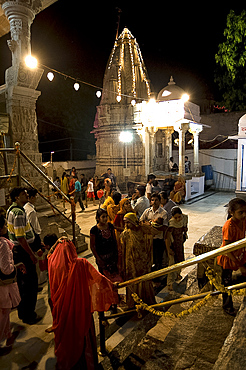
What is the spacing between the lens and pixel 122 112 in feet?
55.8

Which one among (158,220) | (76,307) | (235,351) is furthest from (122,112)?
(235,351)

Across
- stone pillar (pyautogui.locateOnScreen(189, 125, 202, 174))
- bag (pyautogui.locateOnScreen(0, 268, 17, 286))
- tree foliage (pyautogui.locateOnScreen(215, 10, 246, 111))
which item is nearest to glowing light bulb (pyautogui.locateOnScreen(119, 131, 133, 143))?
stone pillar (pyautogui.locateOnScreen(189, 125, 202, 174))

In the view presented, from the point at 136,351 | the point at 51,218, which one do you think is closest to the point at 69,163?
the point at 51,218

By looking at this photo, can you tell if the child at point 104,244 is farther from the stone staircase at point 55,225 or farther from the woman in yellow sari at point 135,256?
the stone staircase at point 55,225

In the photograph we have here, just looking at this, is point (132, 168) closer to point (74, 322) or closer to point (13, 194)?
point (13, 194)

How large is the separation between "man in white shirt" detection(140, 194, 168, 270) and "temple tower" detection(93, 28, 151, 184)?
37.7ft

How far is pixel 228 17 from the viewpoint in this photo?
16.8 m

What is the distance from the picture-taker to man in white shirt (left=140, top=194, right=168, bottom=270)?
4602 millimetres

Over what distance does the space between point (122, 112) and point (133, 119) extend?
4.01 feet

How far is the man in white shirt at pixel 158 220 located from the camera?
460cm

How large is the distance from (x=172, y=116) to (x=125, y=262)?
38.9ft

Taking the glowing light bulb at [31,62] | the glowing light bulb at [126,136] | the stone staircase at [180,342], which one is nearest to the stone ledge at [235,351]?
the stone staircase at [180,342]

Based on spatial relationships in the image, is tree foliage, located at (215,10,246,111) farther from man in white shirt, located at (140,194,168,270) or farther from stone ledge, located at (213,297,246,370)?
stone ledge, located at (213,297,246,370)

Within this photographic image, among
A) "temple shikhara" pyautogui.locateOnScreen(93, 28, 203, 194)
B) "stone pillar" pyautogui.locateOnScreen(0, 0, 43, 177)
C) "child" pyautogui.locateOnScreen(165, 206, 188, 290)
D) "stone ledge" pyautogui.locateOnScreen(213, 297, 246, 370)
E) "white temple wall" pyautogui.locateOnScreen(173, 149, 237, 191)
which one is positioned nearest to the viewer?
"stone ledge" pyautogui.locateOnScreen(213, 297, 246, 370)
